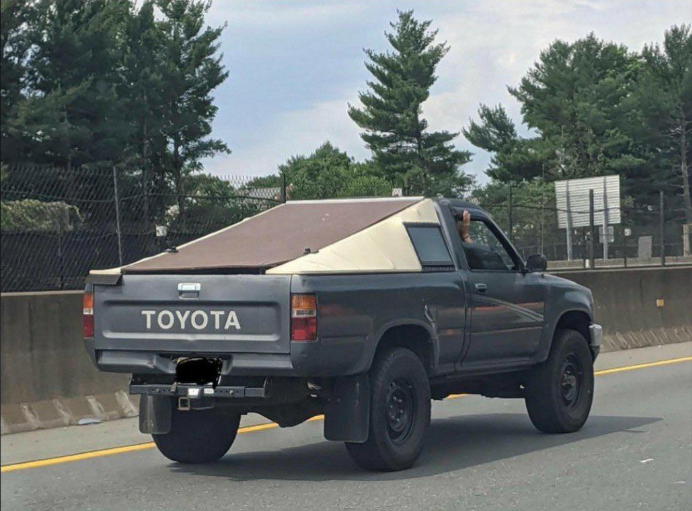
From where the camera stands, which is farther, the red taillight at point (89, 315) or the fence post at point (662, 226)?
the fence post at point (662, 226)

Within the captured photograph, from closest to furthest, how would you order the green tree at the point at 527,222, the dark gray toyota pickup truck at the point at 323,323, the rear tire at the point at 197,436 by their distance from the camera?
the dark gray toyota pickup truck at the point at 323,323
the rear tire at the point at 197,436
the green tree at the point at 527,222

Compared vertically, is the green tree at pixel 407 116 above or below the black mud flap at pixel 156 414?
above

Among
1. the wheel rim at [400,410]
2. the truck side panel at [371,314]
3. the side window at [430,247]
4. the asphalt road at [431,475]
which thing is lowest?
the asphalt road at [431,475]

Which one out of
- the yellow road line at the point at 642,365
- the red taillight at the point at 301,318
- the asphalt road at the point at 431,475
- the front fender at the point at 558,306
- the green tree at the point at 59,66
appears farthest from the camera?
the yellow road line at the point at 642,365

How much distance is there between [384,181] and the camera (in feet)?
295

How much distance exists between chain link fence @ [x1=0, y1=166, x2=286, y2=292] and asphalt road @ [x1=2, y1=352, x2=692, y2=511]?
1812 millimetres

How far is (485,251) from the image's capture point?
32.4ft

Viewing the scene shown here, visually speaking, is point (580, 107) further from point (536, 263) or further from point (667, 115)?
point (536, 263)

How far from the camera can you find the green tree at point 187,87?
64.1 meters

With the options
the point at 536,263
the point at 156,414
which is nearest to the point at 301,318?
the point at 156,414

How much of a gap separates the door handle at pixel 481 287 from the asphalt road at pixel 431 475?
1.27 meters

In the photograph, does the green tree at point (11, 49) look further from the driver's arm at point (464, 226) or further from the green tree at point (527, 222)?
the green tree at point (527, 222)

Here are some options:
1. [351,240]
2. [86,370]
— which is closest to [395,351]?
[351,240]

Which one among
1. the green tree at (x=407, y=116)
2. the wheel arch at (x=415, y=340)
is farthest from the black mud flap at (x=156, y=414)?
the green tree at (x=407, y=116)
